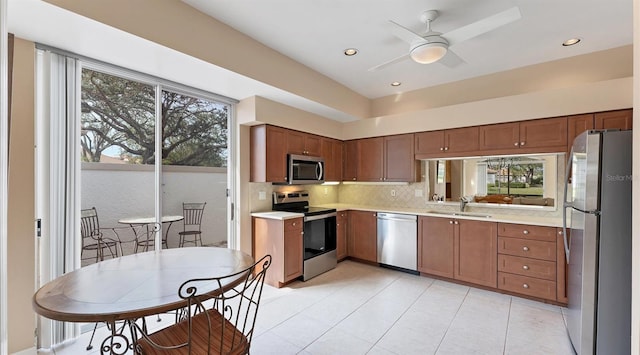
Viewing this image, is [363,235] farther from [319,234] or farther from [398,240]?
[319,234]

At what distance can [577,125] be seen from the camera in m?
2.98

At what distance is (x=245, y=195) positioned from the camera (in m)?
3.69

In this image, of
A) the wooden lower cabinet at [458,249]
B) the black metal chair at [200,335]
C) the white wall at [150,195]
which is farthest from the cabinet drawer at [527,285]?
the white wall at [150,195]

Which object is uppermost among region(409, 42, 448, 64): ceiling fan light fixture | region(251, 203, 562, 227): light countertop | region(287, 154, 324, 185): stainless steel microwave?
region(409, 42, 448, 64): ceiling fan light fixture

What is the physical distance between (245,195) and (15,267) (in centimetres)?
215

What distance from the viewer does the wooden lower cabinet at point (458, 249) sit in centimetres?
330

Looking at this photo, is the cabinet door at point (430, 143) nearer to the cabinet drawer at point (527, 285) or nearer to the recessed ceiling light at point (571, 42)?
the recessed ceiling light at point (571, 42)

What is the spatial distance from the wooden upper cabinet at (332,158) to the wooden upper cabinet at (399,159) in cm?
85

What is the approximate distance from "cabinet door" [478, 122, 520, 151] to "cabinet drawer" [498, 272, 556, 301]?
1.57m

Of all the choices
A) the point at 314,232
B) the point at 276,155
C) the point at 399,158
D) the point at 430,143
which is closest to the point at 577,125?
the point at 430,143

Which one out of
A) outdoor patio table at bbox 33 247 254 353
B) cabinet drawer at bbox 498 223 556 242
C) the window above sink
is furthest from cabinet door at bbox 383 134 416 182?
outdoor patio table at bbox 33 247 254 353

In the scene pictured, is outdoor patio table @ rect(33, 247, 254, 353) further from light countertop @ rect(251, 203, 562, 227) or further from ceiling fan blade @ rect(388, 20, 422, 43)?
ceiling fan blade @ rect(388, 20, 422, 43)

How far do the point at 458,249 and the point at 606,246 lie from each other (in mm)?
1717

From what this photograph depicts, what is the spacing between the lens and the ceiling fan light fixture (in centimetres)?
230
